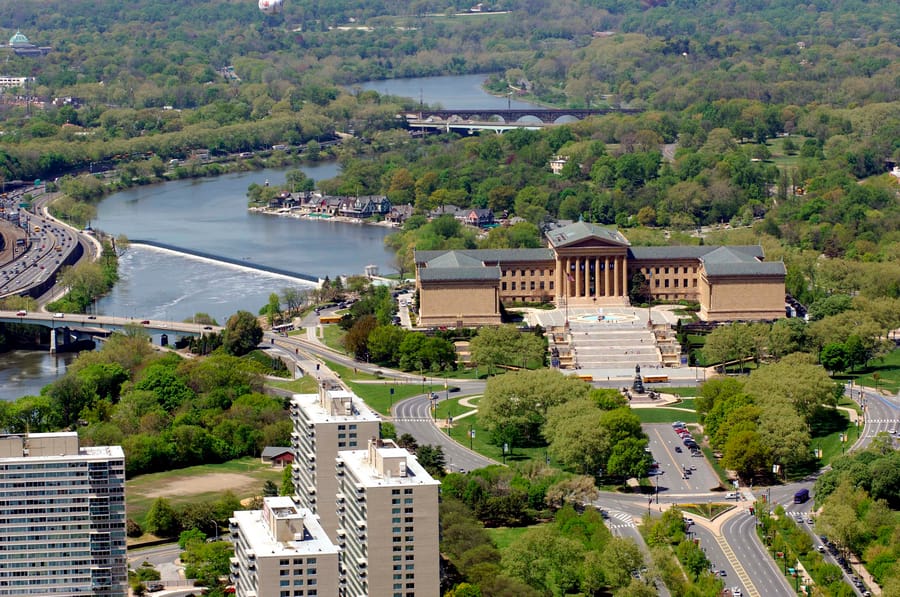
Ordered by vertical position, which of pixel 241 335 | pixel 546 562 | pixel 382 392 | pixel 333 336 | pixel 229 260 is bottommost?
pixel 229 260

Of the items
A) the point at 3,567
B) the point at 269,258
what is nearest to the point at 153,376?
the point at 3,567

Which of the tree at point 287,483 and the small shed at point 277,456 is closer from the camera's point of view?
the tree at point 287,483

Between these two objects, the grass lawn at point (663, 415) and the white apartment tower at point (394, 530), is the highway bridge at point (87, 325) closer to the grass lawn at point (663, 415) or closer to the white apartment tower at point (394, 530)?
the grass lawn at point (663, 415)

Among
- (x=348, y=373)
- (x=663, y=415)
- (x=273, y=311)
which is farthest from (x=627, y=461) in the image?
(x=273, y=311)

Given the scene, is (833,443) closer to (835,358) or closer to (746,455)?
(746,455)

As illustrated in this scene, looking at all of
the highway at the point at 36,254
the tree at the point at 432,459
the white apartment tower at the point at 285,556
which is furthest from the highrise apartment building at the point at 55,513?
the highway at the point at 36,254

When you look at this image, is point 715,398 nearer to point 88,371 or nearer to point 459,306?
point 459,306
